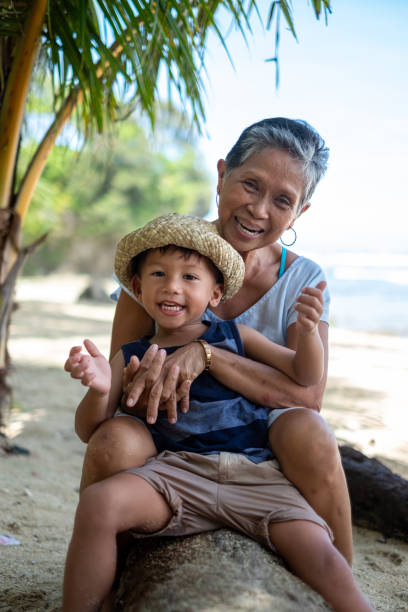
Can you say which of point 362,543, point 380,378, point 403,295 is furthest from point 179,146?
point 362,543

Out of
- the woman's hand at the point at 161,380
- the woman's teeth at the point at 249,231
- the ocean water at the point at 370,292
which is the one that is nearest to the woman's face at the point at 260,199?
the woman's teeth at the point at 249,231

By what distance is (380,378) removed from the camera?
8.73 m

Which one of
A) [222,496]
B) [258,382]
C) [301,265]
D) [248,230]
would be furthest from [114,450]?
[301,265]

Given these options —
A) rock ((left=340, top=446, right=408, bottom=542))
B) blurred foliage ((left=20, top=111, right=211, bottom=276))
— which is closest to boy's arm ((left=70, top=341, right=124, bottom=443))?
rock ((left=340, top=446, right=408, bottom=542))

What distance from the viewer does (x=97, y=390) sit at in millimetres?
2029

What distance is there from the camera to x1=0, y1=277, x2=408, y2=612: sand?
105 inches

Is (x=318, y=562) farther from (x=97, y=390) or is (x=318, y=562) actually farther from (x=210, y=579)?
(x=97, y=390)

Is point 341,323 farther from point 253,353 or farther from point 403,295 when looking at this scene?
point 253,353

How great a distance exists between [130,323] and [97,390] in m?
0.68

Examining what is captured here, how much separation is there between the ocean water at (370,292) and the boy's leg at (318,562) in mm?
14164

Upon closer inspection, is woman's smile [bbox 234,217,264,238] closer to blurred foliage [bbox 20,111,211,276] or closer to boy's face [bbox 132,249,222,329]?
boy's face [bbox 132,249,222,329]

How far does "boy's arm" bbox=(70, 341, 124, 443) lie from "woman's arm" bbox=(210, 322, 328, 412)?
0.37 meters

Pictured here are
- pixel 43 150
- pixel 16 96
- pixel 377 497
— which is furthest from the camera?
pixel 43 150

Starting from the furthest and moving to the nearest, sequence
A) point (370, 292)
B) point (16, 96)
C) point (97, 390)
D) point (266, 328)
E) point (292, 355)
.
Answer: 1. point (370, 292)
2. point (16, 96)
3. point (266, 328)
4. point (292, 355)
5. point (97, 390)
